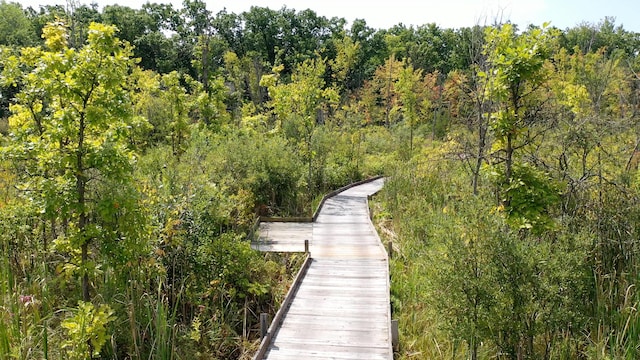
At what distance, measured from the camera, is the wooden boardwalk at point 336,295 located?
5.00 meters

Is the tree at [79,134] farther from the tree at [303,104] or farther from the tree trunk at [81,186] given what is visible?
the tree at [303,104]

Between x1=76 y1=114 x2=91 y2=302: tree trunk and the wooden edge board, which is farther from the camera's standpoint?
the wooden edge board

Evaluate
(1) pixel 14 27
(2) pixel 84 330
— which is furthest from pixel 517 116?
(1) pixel 14 27

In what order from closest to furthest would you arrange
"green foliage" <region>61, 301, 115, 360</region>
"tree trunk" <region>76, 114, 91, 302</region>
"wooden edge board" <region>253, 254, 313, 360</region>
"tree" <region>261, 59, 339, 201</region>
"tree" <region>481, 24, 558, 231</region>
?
"green foliage" <region>61, 301, 115, 360</region> → "tree trunk" <region>76, 114, 91, 302</region> → "wooden edge board" <region>253, 254, 313, 360</region> → "tree" <region>481, 24, 558, 231</region> → "tree" <region>261, 59, 339, 201</region>

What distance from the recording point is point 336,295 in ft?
20.7

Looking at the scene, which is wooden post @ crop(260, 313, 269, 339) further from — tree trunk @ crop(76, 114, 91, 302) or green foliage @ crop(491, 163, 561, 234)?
green foliage @ crop(491, 163, 561, 234)

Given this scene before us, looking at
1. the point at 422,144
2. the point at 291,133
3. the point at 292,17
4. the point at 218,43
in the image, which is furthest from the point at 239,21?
the point at 291,133

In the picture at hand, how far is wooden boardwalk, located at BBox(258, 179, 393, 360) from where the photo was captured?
5.00 metres

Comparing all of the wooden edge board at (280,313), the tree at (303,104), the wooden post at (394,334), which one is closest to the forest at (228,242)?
the wooden post at (394,334)

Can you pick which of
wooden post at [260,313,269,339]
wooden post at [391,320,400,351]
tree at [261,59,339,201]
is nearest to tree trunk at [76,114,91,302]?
wooden post at [260,313,269,339]

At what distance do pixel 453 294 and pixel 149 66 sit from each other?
35.8m

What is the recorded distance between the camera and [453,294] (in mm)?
4105

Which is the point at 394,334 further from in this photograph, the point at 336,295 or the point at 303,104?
the point at 303,104

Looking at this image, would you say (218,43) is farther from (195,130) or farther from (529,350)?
(529,350)
